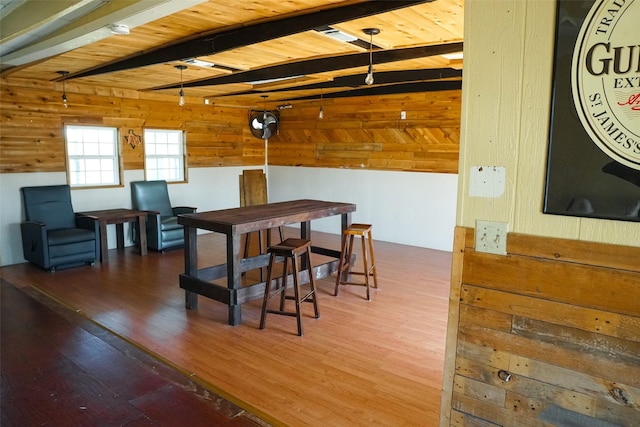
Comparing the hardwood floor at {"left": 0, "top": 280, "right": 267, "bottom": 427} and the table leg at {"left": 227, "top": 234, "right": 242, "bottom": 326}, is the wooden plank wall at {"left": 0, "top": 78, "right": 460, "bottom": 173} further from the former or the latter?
the table leg at {"left": 227, "top": 234, "right": 242, "bottom": 326}

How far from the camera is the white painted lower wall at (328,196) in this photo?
582 centimetres

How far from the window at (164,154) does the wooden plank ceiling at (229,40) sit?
1.63m

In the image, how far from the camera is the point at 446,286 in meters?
5.09

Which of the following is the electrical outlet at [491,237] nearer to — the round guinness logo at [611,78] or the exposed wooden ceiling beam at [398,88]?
the round guinness logo at [611,78]

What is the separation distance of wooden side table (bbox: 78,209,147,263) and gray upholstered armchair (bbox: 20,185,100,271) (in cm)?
9

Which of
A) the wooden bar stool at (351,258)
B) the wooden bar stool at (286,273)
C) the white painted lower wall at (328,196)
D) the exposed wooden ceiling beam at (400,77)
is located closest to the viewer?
the wooden bar stool at (286,273)

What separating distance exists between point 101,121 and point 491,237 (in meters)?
6.34

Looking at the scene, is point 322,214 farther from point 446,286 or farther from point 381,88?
point 381,88

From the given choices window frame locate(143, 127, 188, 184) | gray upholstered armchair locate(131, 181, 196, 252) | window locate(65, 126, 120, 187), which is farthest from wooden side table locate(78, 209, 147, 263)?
window frame locate(143, 127, 188, 184)

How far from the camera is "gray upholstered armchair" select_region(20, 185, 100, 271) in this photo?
17.9 feet

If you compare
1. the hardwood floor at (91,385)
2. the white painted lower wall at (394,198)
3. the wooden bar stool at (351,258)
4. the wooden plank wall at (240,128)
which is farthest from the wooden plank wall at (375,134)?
the hardwood floor at (91,385)

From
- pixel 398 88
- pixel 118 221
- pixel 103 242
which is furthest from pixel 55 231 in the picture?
pixel 398 88

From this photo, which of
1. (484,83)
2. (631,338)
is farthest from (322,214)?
(631,338)

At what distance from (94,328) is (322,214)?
2335 millimetres
